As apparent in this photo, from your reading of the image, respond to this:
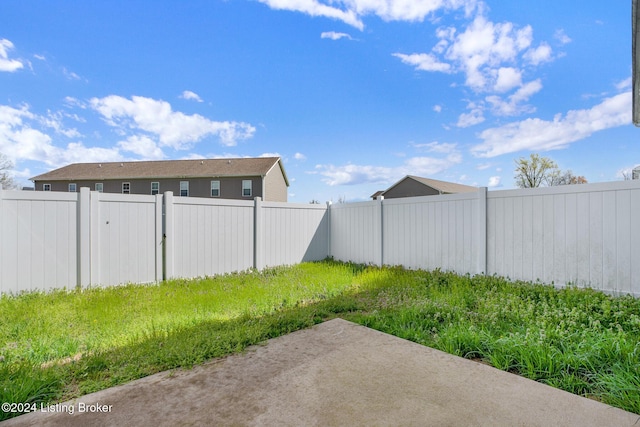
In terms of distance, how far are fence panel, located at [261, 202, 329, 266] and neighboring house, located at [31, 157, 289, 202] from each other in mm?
13175

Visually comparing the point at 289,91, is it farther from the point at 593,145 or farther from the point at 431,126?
the point at 593,145

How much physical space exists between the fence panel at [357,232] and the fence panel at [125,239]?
4237 mm

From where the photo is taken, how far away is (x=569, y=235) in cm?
450

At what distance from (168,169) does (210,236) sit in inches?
752

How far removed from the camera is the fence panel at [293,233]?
7070 mm

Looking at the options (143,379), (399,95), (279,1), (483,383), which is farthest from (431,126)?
(143,379)

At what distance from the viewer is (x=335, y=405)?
6.13ft

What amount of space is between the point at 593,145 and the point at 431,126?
5.23 metres

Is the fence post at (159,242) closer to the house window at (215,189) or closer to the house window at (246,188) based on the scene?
the house window at (246,188)

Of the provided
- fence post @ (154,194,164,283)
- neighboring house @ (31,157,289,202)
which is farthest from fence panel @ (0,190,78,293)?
neighboring house @ (31,157,289,202)

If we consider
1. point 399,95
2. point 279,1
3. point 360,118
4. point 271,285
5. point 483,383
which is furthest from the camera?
point 360,118

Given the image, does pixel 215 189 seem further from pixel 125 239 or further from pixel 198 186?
pixel 125 239

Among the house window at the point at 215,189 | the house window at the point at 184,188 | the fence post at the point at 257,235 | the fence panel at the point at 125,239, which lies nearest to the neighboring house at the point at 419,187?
the house window at the point at 215,189

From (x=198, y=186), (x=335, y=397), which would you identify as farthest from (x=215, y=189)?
(x=335, y=397)
